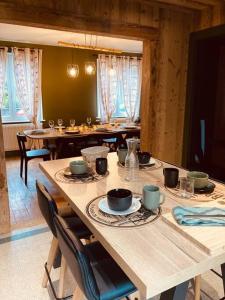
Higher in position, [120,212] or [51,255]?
[120,212]

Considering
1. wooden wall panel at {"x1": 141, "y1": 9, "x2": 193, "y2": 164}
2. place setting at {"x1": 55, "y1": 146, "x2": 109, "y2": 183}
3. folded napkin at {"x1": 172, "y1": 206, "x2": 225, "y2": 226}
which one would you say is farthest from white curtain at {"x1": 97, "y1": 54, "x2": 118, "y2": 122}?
folded napkin at {"x1": 172, "y1": 206, "x2": 225, "y2": 226}

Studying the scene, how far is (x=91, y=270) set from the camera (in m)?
1.01

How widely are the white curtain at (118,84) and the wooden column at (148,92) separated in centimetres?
284

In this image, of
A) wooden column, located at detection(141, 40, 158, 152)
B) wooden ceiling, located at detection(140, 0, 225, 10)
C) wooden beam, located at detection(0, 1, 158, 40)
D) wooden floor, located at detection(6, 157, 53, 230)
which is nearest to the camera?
wooden beam, located at detection(0, 1, 158, 40)

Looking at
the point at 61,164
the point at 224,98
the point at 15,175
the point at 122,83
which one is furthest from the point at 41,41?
the point at 61,164

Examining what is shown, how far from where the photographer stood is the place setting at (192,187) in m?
1.39

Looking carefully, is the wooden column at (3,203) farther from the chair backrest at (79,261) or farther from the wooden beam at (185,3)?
the wooden beam at (185,3)

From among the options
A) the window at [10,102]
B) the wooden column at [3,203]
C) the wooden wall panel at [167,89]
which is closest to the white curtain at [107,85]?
the window at [10,102]

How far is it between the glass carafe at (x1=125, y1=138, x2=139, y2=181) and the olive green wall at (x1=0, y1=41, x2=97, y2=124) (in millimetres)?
4273

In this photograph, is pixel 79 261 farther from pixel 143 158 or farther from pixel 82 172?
pixel 143 158

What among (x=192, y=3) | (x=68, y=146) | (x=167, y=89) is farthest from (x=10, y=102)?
(x=192, y=3)

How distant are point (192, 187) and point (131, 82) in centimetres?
543

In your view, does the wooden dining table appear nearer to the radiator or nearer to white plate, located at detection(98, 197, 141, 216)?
white plate, located at detection(98, 197, 141, 216)

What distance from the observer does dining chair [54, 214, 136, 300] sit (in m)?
0.99
